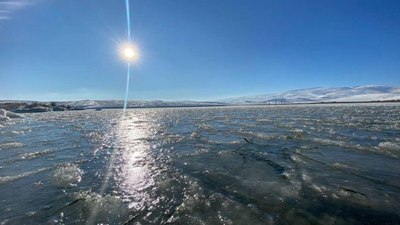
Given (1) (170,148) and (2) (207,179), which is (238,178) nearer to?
(2) (207,179)

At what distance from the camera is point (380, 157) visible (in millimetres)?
12359

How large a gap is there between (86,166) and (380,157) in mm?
13446

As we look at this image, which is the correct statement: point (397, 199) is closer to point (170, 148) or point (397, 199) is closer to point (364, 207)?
point (364, 207)

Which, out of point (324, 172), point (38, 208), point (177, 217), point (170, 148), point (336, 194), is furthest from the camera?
point (170, 148)

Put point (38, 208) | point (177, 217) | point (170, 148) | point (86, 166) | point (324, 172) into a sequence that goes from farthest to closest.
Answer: point (170, 148), point (86, 166), point (324, 172), point (38, 208), point (177, 217)

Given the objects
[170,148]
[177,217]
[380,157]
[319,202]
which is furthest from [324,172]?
[170,148]

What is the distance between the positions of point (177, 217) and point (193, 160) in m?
6.43

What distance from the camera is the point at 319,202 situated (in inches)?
289

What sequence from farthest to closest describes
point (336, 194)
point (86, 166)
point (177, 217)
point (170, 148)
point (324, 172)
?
point (170, 148) → point (86, 166) → point (324, 172) → point (336, 194) → point (177, 217)

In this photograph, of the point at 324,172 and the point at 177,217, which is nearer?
the point at 177,217

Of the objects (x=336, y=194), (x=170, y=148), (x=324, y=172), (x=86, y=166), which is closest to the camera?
(x=336, y=194)

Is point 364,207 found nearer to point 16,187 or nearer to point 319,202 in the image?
point 319,202

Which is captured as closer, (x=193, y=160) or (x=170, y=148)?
(x=193, y=160)

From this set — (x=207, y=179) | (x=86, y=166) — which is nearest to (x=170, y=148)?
(x=86, y=166)
